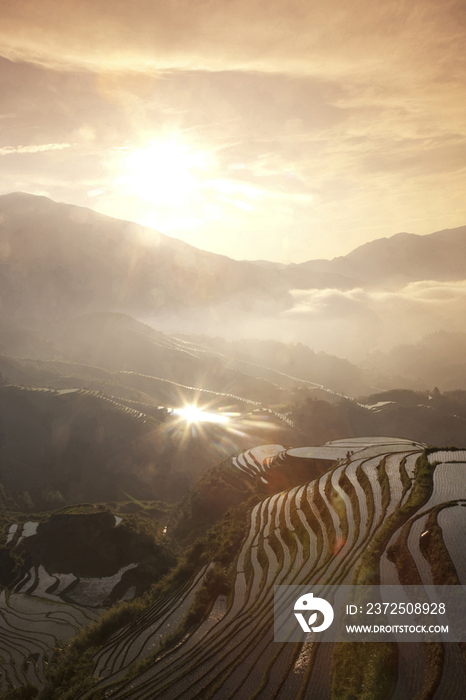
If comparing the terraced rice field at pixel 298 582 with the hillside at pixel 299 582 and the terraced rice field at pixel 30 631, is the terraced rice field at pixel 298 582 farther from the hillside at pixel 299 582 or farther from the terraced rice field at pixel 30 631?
the terraced rice field at pixel 30 631

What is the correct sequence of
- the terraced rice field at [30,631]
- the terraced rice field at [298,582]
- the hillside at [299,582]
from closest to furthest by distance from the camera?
1. the hillside at [299,582]
2. the terraced rice field at [298,582]
3. the terraced rice field at [30,631]

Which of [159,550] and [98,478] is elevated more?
[159,550]

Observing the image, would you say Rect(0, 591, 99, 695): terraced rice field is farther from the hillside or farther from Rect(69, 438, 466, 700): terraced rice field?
Rect(69, 438, 466, 700): terraced rice field

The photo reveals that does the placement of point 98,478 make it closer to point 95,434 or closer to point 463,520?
point 95,434

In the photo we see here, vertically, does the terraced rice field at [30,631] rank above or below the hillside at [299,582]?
below

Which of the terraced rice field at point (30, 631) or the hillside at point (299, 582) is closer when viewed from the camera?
the hillside at point (299, 582)

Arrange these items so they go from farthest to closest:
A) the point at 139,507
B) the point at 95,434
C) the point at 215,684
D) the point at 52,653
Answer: the point at 95,434
the point at 139,507
the point at 52,653
the point at 215,684

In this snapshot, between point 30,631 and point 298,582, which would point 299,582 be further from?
point 30,631

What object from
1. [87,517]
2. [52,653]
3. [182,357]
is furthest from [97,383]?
[52,653]

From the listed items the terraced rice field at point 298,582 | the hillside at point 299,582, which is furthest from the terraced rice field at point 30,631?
the terraced rice field at point 298,582

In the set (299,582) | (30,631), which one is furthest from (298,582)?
(30,631)
